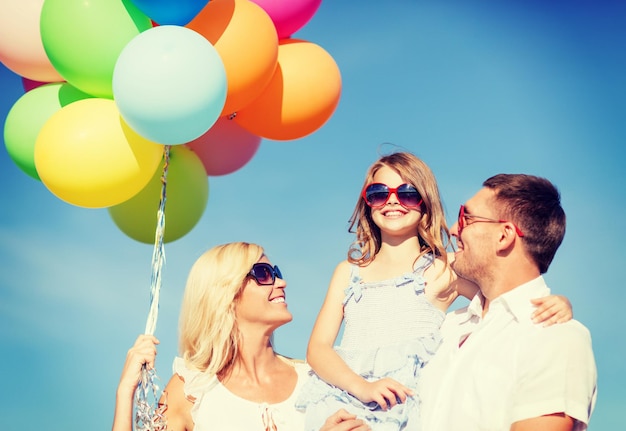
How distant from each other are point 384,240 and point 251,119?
3.68 feet

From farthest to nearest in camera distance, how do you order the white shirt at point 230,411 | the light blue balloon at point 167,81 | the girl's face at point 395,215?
1. the girl's face at point 395,215
2. the white shirt at point 230,411
3. the light blue balloon at point 167,81

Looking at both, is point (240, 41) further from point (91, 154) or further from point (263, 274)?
point (263, 274)

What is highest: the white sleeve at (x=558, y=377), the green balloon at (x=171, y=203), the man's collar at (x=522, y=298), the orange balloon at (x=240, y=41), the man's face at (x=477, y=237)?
the orange balloon at (x=240, y=41)

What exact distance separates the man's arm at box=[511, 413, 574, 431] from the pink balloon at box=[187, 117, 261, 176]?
2.79m

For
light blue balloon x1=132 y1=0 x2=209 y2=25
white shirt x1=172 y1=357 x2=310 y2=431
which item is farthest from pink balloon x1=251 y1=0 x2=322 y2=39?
white shirt x1=172 y1=357 x2=310 y2=431

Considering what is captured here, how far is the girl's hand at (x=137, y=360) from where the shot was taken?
4.00 m

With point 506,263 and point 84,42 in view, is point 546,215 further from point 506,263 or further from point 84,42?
point 84,42

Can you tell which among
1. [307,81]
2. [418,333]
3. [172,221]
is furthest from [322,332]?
[307,81]

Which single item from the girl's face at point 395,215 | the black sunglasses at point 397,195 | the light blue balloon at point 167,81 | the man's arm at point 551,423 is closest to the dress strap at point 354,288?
the girl's face at point 395,215

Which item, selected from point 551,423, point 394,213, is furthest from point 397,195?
point 551,423

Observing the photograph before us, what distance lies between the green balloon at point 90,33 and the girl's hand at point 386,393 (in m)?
2.21

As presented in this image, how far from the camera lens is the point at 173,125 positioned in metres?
3.97

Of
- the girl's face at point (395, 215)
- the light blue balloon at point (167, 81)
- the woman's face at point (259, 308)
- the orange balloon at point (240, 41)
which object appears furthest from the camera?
the woman's face at point (259, 308)

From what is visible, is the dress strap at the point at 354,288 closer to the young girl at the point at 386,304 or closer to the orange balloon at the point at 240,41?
the young girl at the point at 386,304
